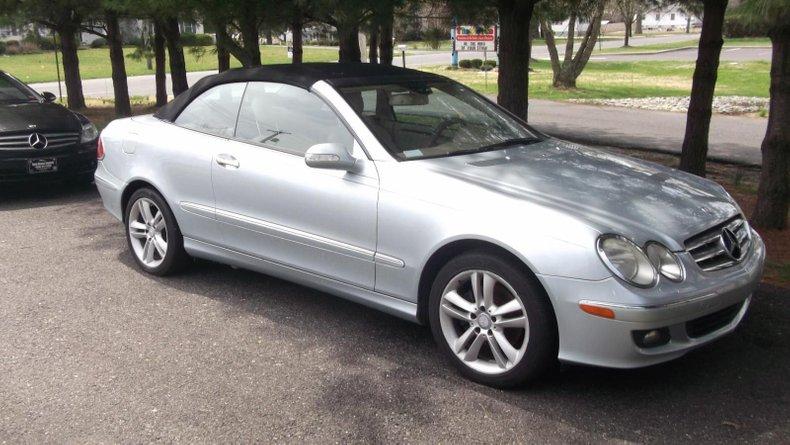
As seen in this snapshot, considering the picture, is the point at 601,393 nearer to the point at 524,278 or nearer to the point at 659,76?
the point at 524,278

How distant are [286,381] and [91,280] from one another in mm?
2417

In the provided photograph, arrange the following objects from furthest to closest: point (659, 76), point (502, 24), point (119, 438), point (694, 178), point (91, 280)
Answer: point (659, 76) < point (502, 24) < point (91, 280) < point (694, 178) < point (119, 438)

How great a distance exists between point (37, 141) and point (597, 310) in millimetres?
6793

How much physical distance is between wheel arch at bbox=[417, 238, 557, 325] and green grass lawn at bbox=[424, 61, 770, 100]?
18.8 m

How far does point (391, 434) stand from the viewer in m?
3.63

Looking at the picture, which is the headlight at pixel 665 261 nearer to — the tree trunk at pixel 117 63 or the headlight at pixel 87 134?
the headlight at pixel 87 134

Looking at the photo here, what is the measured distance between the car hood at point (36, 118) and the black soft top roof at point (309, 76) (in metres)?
3.36

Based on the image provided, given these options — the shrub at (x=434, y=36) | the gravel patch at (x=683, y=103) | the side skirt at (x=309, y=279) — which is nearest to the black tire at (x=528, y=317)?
the side skirt at (x=309, y=279)

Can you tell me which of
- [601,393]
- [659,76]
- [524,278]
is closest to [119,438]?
[524,278]

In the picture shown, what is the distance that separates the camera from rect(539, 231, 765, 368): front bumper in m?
3.60

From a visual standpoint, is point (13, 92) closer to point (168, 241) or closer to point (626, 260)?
Answer: point (168, 241)

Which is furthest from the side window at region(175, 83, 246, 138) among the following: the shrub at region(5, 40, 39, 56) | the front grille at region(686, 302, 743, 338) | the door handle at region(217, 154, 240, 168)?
the shrub at region(5, 40, 39, 56)

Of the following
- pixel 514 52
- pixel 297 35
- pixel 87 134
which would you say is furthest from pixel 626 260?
pixel 297 35

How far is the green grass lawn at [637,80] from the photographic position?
75.6 ft
